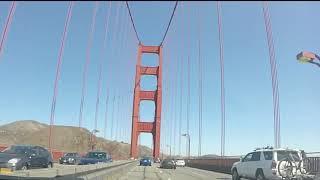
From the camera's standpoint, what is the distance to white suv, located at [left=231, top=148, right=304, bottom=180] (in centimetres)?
2139

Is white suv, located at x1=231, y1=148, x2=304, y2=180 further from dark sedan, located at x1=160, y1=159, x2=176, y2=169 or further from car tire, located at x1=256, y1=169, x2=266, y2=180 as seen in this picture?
dark sedan, located at x1=160, y1=159, x2=176, y2=169

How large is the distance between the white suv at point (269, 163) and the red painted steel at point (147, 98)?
64371 millimetres

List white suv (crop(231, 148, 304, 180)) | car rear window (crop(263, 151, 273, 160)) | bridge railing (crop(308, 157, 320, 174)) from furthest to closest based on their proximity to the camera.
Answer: car rear window (crop(263, 151, 273, 160)) → bridge railing (crop(308, 157, 320, 174)) → white suv (crop(231, 148, 304, 180))

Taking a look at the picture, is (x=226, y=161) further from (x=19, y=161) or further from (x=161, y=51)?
(x=161, y=51)

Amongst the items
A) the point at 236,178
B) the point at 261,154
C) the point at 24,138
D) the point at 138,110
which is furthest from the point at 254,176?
the point at 24,138

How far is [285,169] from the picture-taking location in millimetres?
21328

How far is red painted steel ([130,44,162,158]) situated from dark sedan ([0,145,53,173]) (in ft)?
207

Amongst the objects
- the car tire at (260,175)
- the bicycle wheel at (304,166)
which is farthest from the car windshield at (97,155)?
the bicycle wheel at (304,166)

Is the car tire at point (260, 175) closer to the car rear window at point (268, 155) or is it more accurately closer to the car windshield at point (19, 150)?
the car rear window at point (268, 155)

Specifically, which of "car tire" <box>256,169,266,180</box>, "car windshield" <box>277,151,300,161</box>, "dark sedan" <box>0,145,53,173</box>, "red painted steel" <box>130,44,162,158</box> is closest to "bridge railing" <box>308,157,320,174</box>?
"car windshield" <box>277,151,300,161</box>

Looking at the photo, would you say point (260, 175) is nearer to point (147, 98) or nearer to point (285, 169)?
point (285, 169)

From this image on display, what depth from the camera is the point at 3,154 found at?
2139 centimetres

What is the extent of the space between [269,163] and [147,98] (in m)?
73.6

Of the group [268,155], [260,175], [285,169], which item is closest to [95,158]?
[260,175]
